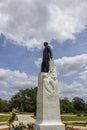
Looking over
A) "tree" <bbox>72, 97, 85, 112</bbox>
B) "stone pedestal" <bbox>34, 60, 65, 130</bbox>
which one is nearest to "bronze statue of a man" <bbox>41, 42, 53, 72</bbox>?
"stone pedestal" <bbox>34, 60, 65, 130</bbox>

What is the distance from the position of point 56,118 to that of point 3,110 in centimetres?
6648

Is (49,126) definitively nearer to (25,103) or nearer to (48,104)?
(48,104)

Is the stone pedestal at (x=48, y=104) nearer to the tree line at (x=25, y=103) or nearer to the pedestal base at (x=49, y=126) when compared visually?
the pedestal base at (x=49, y=126)

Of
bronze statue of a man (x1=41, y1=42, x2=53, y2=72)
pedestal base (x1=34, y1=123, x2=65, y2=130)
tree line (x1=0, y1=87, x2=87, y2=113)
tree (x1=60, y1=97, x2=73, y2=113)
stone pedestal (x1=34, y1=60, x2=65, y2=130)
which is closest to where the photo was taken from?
pedestal base (x1=34, y1=123, x2=65, y2=130)

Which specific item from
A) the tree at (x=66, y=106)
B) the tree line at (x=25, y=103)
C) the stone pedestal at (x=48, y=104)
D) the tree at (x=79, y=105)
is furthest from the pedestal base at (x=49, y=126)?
the tree at (x=79, y=105)

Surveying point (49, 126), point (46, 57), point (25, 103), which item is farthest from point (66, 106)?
point (49, 126)

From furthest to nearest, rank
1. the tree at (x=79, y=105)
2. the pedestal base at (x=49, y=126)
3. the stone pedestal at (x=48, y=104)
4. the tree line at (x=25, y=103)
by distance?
the tree at (x=79, y=105) → the tree line at (x=25, y=103) → the stone pedestal at (x=48, y=104) → the pedestal base at (x=49, y=126)

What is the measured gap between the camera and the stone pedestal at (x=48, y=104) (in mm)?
16234

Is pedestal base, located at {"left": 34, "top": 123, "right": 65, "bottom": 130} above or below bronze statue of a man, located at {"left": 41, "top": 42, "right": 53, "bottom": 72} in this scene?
below

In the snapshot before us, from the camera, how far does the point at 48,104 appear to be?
1644 centimetres

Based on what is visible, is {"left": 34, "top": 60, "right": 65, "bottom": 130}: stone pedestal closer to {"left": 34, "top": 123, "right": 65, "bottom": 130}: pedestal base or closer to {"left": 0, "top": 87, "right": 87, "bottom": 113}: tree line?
{"left": 34, "top": 123, "right": 65, "bottom": 130}: pedestal base

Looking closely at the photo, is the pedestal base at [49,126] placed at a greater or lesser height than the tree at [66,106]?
lesser

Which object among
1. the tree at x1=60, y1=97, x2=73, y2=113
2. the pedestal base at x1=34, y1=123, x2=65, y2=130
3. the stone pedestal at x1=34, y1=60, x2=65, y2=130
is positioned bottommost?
the pedestal base at x1=34, y1=123, x2=65, y2=130

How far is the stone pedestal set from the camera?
1623 centimetres
